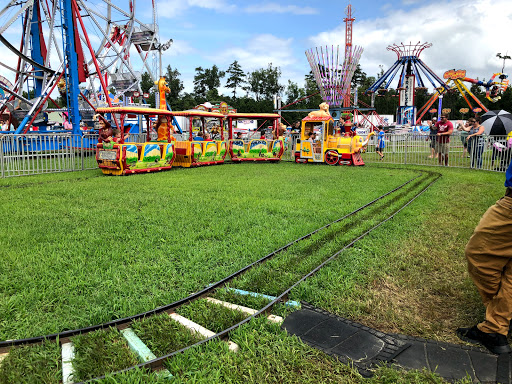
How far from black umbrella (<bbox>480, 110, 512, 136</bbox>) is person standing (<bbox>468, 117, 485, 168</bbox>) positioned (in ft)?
1.09

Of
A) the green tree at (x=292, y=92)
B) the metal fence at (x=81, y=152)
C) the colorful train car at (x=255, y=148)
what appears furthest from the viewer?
the green tree at (x=292, y=92)

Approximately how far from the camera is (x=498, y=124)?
13.1m

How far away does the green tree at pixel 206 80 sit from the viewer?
2985 inches

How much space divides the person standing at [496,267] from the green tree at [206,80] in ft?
250

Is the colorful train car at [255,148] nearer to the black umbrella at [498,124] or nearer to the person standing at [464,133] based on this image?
the person standing at [464,133]

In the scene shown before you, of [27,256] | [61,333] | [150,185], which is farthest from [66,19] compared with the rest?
[61,333]

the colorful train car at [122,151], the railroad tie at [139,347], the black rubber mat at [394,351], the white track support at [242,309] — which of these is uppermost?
the colorful train car at [122,151]

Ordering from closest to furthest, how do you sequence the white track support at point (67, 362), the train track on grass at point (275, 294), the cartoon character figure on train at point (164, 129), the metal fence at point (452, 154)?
the white track support at point (67, 362), the train track on grass at point (275, 294), the metal fence at point (452, 154), the cartoon character figure on train at point (164, 129)

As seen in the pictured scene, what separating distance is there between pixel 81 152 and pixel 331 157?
32.0 feet

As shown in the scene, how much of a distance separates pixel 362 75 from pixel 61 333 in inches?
3158

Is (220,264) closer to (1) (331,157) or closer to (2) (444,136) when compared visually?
(1) (331,157)

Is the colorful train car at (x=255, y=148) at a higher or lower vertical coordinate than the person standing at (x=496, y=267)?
higher

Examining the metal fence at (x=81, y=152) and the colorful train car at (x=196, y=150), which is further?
the colorful train car at (x=196, y=150)

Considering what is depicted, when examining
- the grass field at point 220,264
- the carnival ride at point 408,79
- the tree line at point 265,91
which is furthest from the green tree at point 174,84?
the grass field at point 220,264
